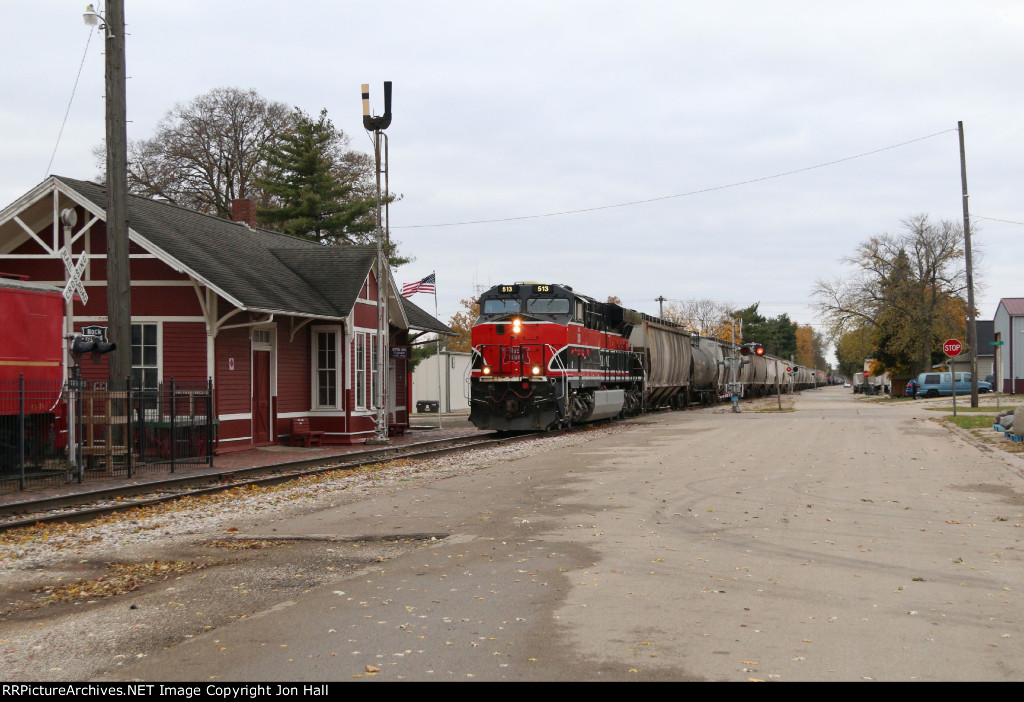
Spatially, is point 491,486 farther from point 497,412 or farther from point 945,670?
point 497,412

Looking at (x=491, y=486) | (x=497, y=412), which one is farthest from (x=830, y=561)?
(x=497, y=412)

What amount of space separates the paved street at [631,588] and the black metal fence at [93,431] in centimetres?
521

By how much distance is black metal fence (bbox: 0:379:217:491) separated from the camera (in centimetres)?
1547

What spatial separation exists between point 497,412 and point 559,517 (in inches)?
589

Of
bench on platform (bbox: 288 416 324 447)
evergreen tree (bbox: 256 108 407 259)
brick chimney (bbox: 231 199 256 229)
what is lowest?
bench on platform (bbox: 288 416 324 447)

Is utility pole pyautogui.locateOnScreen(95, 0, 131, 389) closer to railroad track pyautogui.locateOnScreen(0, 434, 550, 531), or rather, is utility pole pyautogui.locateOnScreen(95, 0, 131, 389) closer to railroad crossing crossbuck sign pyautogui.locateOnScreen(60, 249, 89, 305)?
railroad crossing crossbuck sign pyautogui.locateOnScreen(60, 249, 89, 305)

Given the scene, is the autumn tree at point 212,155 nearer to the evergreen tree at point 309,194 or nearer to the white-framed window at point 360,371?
the evergreen tree at point 309,194

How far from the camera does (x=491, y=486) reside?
14508 millimetres

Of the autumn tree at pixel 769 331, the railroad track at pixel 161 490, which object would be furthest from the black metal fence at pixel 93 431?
the autumn tree at pixel 769 331

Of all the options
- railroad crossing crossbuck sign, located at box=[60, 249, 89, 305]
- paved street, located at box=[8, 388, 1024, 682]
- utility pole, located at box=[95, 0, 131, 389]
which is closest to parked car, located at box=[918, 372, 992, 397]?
paved street, located at box=[8, 388, 1024, 682]

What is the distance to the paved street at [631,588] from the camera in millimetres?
5602

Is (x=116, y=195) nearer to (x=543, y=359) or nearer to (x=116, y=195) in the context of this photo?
(x=116, y=195)

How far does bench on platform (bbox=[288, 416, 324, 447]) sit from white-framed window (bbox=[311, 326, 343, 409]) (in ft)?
2.22

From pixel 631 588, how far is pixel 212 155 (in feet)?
150
